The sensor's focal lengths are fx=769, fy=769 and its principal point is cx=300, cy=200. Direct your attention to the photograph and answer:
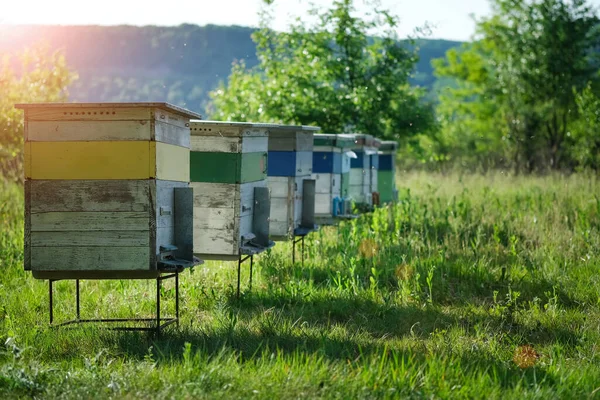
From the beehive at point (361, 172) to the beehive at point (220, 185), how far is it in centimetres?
500

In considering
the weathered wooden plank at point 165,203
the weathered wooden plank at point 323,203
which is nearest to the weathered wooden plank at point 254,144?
the weathered wooden plank at point 165,203

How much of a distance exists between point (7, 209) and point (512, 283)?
765 centimetres

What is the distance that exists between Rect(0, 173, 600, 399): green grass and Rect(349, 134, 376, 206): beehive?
1156 mm

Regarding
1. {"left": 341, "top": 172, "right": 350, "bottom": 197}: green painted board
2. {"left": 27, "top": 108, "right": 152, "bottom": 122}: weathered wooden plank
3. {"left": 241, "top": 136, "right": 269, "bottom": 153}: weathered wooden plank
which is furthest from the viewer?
{"left": 341, "top": 172, "right": 350, "bottom": 197}: green painted board

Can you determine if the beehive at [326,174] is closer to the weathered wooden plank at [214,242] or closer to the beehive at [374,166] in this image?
the beehive at [374,166]

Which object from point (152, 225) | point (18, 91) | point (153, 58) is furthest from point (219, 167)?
point (153, 58)

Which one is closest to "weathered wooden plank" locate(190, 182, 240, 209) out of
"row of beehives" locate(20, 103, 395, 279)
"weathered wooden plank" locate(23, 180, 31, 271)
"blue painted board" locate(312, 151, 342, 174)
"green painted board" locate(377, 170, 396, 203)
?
"row of beehives" locate(20, 103, 395, 279)

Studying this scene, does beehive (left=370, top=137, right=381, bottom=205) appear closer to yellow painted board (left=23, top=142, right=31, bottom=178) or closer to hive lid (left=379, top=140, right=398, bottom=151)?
hive lid (left=379, top=140, right=398, bottom=151)

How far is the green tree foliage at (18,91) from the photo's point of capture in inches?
560

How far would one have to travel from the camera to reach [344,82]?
66.7 feet

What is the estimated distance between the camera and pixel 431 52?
107250 millimetres

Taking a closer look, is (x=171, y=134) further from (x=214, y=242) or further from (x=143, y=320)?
(x=143, y=320)

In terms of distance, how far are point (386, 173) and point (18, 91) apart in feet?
27.7

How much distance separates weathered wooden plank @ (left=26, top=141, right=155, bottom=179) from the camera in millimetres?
5805
